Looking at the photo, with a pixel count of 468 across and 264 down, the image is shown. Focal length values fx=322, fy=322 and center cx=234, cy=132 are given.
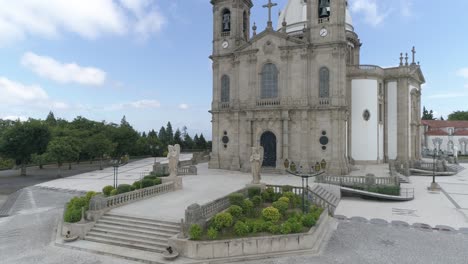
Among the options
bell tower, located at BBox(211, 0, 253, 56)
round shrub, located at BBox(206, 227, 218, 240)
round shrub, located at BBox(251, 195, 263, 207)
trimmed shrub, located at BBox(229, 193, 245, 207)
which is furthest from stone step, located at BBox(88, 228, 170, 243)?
bell tower, located at BBox(211, 0, 253, 56)

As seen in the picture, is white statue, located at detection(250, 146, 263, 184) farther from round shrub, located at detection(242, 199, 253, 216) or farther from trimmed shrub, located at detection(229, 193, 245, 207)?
round shrub, located at detection(242, 199, 253, 216)

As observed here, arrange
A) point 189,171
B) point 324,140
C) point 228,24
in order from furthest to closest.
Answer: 1. point 228,24
2. point 324,140
3. point 189,171

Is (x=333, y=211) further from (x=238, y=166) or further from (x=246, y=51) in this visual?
(x=246, y=51)

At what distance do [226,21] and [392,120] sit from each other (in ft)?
76.3

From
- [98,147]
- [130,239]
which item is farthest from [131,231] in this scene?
[98,147]

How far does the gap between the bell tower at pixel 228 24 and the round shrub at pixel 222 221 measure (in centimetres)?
2570

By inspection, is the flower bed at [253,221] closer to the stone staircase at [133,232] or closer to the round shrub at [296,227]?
the round shrub at [296,227]

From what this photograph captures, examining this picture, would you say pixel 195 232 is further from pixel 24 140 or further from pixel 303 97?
pixel 24 140

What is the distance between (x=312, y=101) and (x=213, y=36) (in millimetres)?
14061

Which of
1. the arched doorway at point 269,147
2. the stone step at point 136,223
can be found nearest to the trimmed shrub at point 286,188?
the stone step at point 136,223

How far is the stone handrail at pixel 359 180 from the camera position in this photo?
25.4 metres

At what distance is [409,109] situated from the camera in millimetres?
39938

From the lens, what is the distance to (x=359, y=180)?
2612 centimetres

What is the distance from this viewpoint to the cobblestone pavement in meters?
12.9
